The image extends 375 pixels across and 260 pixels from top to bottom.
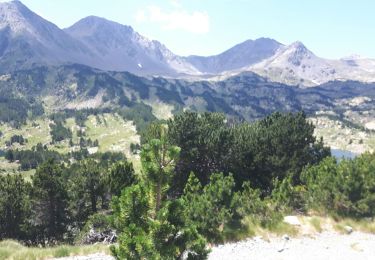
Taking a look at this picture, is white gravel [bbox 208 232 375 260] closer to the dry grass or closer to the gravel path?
the gravel path

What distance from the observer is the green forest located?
69.9 feet

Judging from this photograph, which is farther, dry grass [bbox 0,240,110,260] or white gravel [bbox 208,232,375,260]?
white gravel [bbox 208,232,375,260]

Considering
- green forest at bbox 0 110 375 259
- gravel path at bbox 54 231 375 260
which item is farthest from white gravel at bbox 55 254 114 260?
green forest at bbox 0 110 375 259

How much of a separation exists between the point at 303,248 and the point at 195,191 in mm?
14564

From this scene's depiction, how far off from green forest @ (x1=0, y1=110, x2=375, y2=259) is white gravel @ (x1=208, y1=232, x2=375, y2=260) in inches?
88.7

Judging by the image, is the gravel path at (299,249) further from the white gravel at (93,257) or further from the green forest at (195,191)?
the green forest at (195,191)

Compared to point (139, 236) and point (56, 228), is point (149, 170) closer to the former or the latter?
point (139, 236)

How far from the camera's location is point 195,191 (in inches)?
1959

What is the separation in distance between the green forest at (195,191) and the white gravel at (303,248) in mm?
2254

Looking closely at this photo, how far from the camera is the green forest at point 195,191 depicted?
21297 mm

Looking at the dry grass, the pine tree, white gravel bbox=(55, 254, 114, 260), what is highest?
the dry grass

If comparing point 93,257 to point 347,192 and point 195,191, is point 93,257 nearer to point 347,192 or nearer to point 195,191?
point 195,191

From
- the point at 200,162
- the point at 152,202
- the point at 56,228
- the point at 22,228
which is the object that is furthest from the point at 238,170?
the point at 152,202

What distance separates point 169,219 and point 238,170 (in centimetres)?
5226
